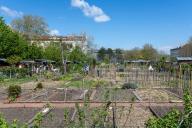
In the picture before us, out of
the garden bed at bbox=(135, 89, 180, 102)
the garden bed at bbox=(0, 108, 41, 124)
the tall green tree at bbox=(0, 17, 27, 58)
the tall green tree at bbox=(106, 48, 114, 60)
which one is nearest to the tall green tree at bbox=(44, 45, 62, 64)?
the tall green tree at bbox=(0, 17, 27, 58)

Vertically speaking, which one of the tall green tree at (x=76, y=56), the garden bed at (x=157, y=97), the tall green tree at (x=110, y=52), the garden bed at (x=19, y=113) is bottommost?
the garden bed at (x=19, y=113)

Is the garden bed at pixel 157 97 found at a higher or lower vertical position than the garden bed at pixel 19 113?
higher

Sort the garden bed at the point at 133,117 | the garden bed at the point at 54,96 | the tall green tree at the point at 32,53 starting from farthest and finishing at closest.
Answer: the tall green tree at the point at 32,53
the garden bed at the point at 54,96
the garden bed at the point at 133,117

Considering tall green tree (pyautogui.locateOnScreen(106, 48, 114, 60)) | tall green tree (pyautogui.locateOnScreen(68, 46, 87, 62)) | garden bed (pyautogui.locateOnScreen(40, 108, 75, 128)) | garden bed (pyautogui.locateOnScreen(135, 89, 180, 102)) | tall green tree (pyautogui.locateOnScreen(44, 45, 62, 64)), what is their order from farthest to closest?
tall green tree (pyautogui.locateOnScreen(106, 48, 114, 60))
tall green tree (pyautogui.locateOnScreen(68, 46, 87, 62))
tall green tree (pyautogui.locateOnScreen(44, 45, 62, 64))
garden bed (pyautogui.locateOnScreen(135, 89, 180, 102))
garden bed (pyautogui.locateOnScreen(40, 108, 75, 128))

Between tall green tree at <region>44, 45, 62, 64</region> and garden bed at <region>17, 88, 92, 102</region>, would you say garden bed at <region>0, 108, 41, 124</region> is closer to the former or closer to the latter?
garden bed at <region>17, 88, 92, 102</region>

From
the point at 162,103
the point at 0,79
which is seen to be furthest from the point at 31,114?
the point at 0,79

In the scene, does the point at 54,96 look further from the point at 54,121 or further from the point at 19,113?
the point at 54,121

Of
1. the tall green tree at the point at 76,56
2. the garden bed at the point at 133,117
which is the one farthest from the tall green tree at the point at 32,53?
the garden bed at the point at 133,117

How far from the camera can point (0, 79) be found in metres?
32.3

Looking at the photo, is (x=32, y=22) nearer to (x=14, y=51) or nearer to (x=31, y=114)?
(x=14, y=51)

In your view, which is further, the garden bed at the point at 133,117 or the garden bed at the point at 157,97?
the garden bed at the point at 157,97

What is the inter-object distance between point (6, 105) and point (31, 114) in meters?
3.18

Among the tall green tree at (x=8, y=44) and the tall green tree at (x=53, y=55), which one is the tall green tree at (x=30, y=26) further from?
the tall green tree at (x=8, y=44)

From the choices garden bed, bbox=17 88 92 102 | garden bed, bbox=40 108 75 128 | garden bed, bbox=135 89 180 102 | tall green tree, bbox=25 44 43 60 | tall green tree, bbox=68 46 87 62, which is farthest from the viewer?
Answer: tall green tree, bbox=68 46 87 62
